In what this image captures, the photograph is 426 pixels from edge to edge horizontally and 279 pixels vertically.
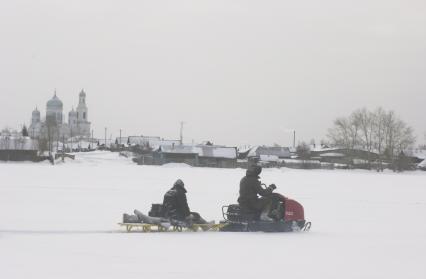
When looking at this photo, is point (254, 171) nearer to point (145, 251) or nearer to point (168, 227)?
point (168, 227)

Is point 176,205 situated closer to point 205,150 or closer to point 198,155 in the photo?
point 198,155

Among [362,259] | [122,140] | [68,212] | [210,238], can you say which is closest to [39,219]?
[68,212]

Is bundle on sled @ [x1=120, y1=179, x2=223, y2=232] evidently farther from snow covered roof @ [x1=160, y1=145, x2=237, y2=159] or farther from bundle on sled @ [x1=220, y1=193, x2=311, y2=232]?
snow covered roof @ [x1=160, y1=145, x2=237, y2=159]

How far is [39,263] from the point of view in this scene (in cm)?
805

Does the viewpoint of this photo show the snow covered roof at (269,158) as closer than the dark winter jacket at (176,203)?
No

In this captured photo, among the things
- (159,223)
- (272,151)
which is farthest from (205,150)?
(159,223)

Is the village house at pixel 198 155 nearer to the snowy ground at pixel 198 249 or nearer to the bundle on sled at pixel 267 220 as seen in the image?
the snowy ground at pixel 198 249

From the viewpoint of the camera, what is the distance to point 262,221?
40.5ft

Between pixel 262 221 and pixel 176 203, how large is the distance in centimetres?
169

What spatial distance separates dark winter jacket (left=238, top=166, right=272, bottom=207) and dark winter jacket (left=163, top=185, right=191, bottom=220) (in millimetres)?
1138

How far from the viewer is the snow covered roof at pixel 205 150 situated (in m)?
111

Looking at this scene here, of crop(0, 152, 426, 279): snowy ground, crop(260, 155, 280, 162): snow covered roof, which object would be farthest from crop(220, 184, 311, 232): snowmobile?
crop(260, 155, 280, 162): snow covered roof

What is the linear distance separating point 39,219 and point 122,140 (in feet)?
507

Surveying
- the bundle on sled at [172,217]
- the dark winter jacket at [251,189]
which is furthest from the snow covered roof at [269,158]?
the bundle on sled at [172,217]
